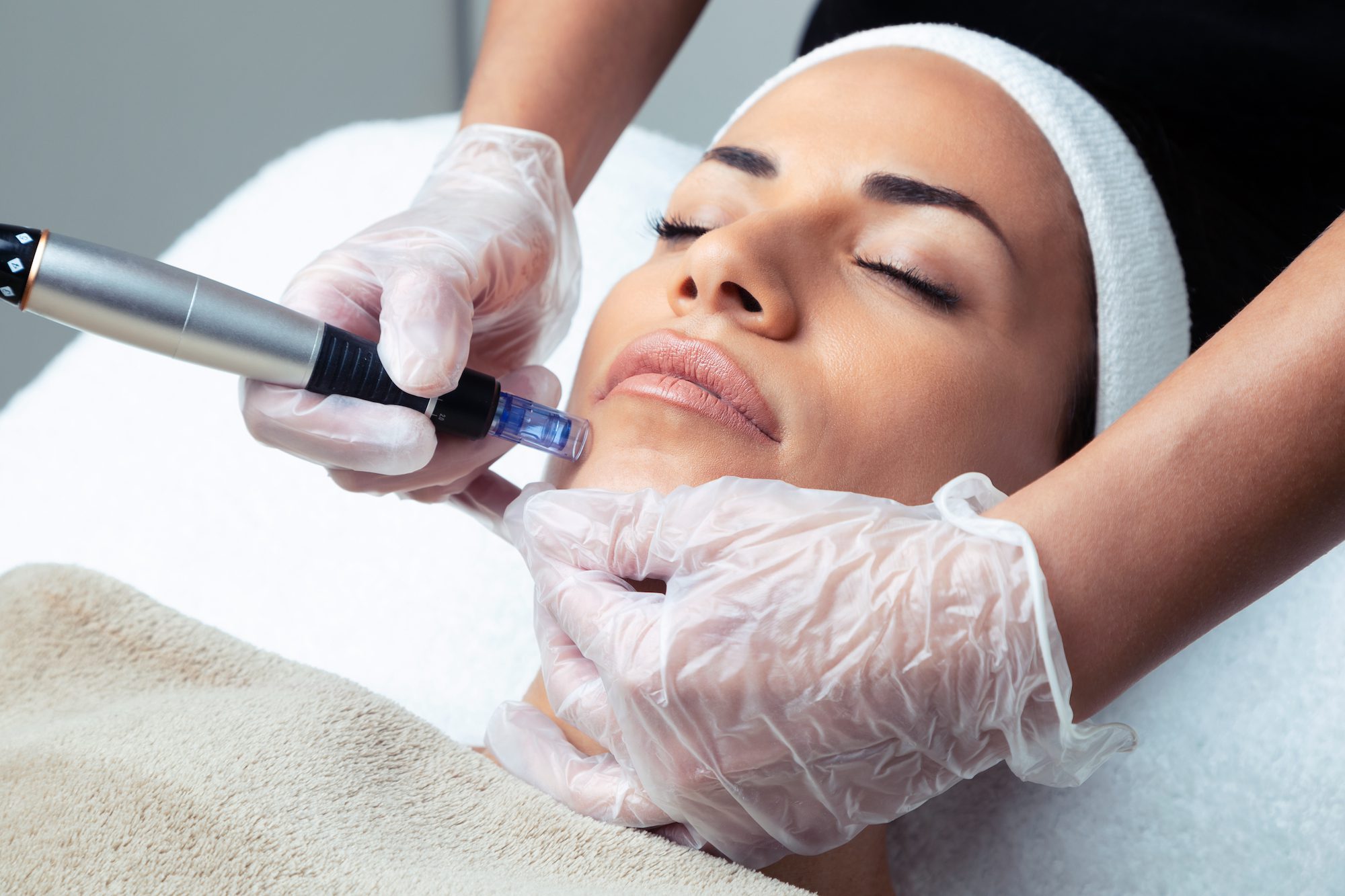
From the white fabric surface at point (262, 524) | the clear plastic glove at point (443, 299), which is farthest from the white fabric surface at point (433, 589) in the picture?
the clear plastic glove at point (443, 299)

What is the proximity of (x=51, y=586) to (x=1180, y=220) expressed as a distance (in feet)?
4.25

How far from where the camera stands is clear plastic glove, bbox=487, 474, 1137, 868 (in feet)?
2.52

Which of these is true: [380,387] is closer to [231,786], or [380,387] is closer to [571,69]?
[231,786]

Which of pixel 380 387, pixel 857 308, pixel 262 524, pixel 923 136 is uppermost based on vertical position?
pixel 923 136

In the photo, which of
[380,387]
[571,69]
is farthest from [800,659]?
[571,69]

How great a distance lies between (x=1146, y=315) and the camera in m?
1.17

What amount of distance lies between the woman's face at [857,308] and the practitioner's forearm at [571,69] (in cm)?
32

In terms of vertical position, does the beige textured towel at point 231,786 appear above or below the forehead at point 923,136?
below

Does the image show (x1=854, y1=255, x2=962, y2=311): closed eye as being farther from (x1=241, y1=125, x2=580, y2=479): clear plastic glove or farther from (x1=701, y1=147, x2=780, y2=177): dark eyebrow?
(x1=241, y1=125, x2=580, y2=479): clear plastic glove

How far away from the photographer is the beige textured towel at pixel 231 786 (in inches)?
30.1

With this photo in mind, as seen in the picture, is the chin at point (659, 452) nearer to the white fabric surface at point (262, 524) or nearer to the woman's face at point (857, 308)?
the woman's face at point (857, 308)

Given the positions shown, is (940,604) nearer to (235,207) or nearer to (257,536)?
(257,536)

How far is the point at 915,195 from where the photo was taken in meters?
1.03

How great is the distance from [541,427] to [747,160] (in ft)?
1.17
